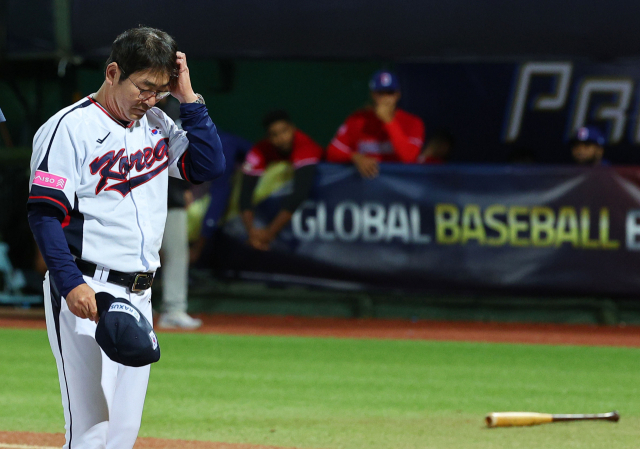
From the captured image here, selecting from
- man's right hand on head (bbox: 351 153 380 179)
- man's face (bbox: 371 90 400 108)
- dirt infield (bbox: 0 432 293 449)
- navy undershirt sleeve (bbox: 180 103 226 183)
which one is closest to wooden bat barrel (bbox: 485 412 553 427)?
dirt infield (bbox: 0 432 293 449)

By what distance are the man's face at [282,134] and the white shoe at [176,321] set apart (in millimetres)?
2166

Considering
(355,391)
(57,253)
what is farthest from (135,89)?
(355,391)

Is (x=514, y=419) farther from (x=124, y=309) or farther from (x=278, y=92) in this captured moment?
(x=278, y=92)

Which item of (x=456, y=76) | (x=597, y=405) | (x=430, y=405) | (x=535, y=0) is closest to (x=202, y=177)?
(x=430, y=405)

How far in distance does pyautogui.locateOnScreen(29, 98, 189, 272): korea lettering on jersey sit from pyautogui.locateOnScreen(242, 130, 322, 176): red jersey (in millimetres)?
7092

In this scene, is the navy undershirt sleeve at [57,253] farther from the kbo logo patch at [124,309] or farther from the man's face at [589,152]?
the man's face at [589,152]

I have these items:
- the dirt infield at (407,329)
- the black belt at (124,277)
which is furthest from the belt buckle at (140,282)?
the dirt infield at (407,329)

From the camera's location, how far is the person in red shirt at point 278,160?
1055cm

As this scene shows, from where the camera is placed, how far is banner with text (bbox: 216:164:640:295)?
1016 centimetres

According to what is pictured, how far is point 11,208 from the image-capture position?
422 inches

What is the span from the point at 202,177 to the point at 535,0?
25.1 ft

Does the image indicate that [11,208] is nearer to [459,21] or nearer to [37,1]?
Answer: [37,1]

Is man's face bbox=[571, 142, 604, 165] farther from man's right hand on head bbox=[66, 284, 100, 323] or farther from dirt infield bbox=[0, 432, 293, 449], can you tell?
man's right hand on head bbox=[66, 284, 100, 323]

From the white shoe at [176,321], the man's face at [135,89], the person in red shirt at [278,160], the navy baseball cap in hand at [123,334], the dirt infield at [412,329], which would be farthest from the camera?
the person in red shirt at [278,160]
